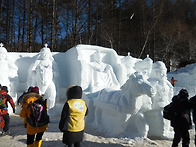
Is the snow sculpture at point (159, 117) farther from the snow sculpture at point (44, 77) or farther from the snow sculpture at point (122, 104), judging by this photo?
the snow sculpture at point (44, 77)

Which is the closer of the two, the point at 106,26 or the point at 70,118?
the point at 70,118

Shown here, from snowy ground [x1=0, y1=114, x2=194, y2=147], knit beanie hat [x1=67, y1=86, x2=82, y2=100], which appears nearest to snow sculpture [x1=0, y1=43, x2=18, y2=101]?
snowy ground [x1=0, y1=114, x2=194, y2=147]

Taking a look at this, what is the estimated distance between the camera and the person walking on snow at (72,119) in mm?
2643

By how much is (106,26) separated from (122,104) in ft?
39.8

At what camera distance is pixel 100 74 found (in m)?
7.50

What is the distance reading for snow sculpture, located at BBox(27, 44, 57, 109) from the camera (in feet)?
21.0

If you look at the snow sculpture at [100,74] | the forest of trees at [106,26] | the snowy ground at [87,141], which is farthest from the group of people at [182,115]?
the forest of trees at [106,26]

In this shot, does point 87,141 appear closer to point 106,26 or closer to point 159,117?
point 159,117

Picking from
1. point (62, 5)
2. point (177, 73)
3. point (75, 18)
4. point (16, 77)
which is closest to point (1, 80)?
point (16, 77)

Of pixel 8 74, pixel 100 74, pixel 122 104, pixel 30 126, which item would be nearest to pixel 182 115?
pixel 122 104

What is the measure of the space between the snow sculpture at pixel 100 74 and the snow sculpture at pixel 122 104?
5.70 feet

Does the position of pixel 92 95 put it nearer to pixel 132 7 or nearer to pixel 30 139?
pixel 30 139

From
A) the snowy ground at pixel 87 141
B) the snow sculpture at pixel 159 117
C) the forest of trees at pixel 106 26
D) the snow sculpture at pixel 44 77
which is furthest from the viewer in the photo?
the forest of trees at pixel 106 26

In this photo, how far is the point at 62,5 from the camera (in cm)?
1459
